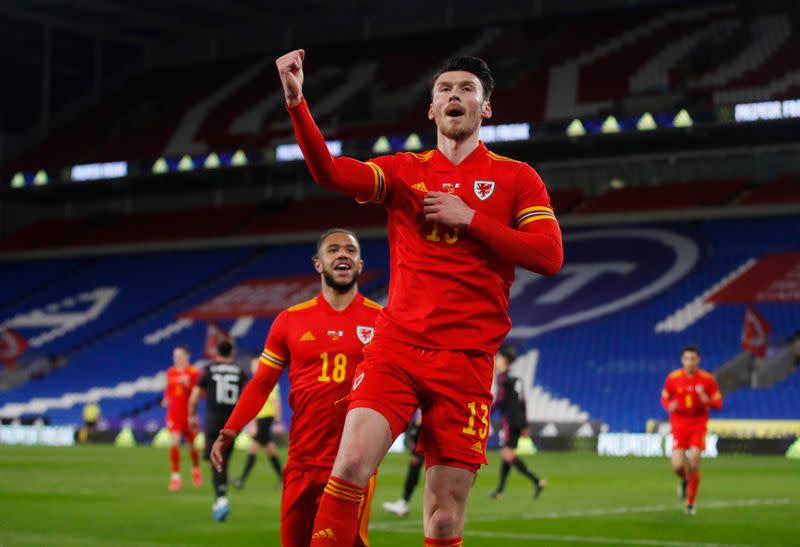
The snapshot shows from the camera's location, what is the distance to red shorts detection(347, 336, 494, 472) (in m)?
5.50

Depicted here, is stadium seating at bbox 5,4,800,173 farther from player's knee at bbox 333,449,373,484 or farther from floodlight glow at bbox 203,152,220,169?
player's knee at bbox 333,449,373,484

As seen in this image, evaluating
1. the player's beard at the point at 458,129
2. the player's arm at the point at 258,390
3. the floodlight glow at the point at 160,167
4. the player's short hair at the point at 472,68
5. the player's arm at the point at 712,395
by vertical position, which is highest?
the floodlight glow at the point at 160,167

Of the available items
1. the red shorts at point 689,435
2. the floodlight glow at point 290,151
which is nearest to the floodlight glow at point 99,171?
the floodlight glow at point 290,151

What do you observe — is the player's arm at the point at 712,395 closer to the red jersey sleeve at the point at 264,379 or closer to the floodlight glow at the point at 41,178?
the red jersey sleeve at the point at 264,379

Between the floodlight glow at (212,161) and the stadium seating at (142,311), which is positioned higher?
the floodlight glow at (212,161)

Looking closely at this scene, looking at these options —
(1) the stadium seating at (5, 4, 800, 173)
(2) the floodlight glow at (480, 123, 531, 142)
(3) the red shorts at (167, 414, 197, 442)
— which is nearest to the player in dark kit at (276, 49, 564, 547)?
(3) the red shorts at (167, 414, 197, 442)

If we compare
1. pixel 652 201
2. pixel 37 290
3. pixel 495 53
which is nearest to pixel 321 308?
pixel 652 201

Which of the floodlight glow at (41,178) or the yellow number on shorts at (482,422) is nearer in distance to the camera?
the yellow number on shorts at (482,422)

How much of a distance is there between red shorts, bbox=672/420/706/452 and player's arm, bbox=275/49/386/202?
38.1ft

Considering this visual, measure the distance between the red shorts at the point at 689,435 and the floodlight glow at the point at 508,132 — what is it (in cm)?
2153

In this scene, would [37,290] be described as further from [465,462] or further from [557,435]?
[465,462]

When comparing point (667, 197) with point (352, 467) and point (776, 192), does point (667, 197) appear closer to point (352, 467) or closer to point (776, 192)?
point (776, 192)

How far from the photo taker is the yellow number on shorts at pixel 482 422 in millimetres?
5625

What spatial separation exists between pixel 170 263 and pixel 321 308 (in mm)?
37589
